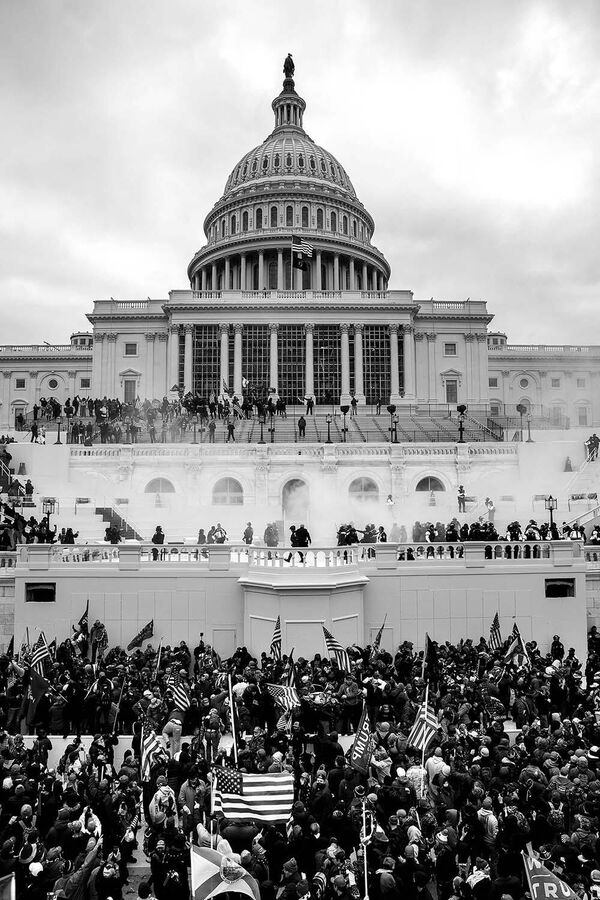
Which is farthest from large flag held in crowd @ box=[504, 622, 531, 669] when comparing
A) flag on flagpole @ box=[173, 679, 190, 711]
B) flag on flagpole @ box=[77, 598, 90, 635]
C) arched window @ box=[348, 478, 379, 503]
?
arched window @ box=[348, 478, 379, 503]

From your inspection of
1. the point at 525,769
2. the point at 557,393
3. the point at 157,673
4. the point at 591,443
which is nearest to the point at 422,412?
the point at 591,443

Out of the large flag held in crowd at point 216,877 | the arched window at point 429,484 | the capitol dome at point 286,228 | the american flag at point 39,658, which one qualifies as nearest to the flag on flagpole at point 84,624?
the american flag at point 39,658

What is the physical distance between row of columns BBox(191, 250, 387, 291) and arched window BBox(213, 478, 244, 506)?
4804cm

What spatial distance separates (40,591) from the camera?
1019 inches

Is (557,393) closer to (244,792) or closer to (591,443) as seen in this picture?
(591,443)

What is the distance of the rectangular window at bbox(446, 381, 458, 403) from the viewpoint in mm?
77312

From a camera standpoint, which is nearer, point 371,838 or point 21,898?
point 21,898

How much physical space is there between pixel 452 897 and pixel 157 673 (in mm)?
12136

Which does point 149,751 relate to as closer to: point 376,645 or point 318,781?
point 318,781

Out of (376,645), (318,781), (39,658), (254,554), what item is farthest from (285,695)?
(254,554)

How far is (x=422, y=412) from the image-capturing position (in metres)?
65.6

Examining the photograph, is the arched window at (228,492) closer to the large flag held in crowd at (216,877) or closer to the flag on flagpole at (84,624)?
the flag on flagpole at (84,624)

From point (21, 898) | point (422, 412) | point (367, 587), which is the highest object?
point (422, 412)

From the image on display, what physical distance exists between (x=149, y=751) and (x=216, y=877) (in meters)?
4.70
